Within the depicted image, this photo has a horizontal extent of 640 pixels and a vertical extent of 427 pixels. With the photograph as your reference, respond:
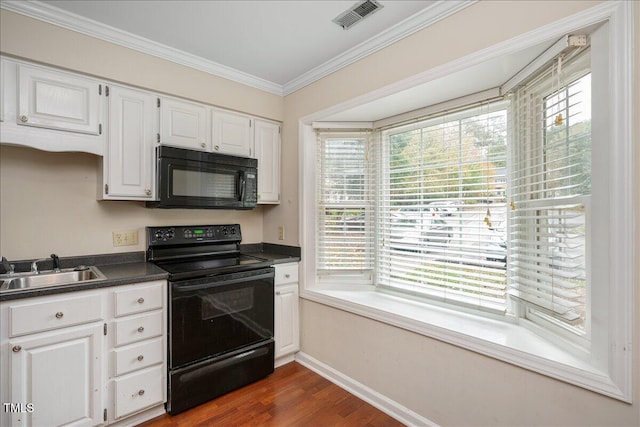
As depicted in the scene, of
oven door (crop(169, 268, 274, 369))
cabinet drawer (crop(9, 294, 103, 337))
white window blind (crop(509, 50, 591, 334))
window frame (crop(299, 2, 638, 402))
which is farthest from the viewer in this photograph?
oven door (crop(169, 268, 274, 369))

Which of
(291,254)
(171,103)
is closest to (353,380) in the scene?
(291,254)

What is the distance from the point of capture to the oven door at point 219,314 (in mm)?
2029

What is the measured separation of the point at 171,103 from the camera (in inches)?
93.3

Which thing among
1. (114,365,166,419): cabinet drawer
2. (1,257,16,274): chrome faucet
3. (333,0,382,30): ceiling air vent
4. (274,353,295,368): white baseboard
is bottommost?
(274,353,295,368): white baseboard

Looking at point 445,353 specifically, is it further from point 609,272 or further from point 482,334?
point 609,272

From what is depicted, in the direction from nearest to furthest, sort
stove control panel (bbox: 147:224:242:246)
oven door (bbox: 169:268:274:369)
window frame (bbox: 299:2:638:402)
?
window frame (bbox: 299:2:638:402)
oven door (bbox: 169:268:274:369)
stove control panel (bbox: 147:224:242:246)

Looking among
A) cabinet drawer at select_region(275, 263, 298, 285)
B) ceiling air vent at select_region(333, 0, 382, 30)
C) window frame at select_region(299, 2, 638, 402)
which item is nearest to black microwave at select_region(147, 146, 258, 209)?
cabinet drawer at select_region(275, 263, 298, 285)

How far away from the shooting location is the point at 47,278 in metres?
1.93

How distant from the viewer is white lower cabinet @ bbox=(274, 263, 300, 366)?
2.63 meters

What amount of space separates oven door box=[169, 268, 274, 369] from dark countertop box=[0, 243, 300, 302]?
7.2 inches

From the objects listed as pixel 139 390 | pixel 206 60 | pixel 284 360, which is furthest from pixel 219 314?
pixel 206 60

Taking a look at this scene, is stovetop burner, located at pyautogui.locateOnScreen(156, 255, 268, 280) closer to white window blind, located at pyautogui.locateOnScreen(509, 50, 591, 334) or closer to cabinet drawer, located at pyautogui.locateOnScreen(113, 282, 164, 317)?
cabinet drawer, located at pyautogui.locateOnScreen(113, 282, 164, 317)

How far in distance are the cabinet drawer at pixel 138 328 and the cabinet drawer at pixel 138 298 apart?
0.04 meters

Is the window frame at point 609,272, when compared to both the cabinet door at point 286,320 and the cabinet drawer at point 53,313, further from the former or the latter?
the cabinet drawer at point 53,313
